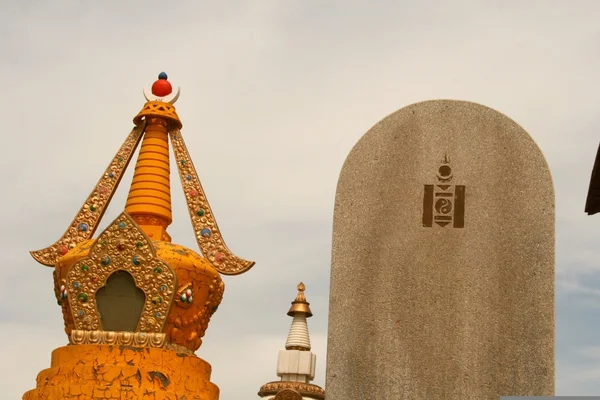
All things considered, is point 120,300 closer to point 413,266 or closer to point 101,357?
point 101,357

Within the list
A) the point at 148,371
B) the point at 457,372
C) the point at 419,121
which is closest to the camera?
the point at 457,372

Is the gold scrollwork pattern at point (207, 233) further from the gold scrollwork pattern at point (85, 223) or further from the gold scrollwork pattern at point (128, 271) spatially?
the gold scrollwork pattern at point (85, 223)

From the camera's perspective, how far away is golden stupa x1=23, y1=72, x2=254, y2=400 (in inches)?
599

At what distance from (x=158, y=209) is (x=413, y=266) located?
34.4 ft

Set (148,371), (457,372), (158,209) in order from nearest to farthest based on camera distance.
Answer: (457,372) < (148,371) < (158,209)

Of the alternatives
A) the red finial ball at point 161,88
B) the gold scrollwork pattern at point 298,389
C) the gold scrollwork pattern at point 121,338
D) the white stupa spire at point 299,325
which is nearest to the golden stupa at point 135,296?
the gold scrollwork pattern at point 121,338

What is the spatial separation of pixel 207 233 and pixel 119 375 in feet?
8.51

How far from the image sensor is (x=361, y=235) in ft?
22.8

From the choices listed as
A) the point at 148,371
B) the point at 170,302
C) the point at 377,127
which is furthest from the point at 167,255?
the point at 377,127

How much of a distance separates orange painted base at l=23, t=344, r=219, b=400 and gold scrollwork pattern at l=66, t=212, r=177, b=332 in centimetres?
44

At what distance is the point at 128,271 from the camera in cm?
1571

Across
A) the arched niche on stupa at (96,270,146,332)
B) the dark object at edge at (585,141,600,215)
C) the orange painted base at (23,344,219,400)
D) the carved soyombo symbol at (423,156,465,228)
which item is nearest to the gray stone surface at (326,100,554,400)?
the carved soyombo symbol at (423,156,465,228)

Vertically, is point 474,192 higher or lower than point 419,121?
lower

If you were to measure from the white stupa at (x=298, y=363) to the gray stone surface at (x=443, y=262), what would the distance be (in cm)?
1809
